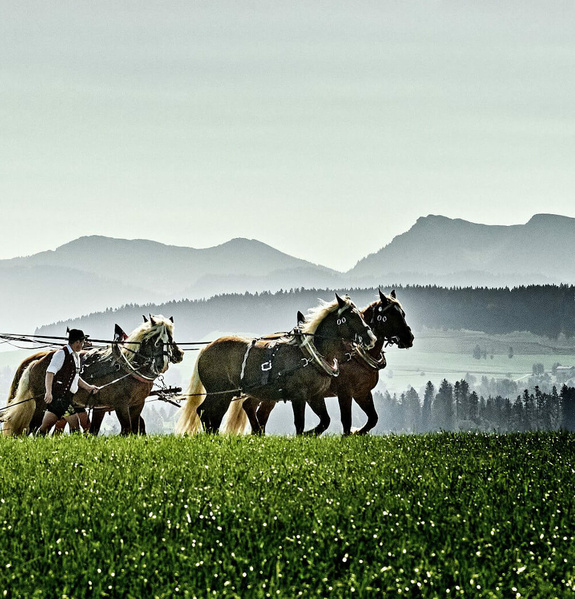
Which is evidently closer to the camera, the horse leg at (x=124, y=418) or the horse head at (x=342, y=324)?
the horse head at (x=342, y=324)

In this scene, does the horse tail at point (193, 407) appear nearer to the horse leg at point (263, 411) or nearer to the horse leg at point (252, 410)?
the horse leg at point (252, 410)

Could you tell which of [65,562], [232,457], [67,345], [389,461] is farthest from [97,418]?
[65,562]

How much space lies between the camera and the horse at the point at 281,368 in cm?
1895

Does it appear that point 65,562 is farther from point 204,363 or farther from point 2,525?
point 204,363

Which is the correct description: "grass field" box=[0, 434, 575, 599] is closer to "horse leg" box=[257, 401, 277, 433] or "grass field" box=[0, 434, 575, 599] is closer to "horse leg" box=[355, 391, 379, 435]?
"horse leg" box=[355, 391, 379, 435]

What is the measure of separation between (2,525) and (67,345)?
24.8 ft

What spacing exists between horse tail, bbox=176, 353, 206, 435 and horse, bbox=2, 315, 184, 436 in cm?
98

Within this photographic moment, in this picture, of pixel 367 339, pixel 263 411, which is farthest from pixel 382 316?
pixel 263 411

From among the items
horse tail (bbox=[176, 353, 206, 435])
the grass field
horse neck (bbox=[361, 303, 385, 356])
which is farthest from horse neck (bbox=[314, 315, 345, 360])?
the grass field

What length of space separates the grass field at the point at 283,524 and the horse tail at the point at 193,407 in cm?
531

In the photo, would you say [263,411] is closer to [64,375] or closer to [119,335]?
[119,335]

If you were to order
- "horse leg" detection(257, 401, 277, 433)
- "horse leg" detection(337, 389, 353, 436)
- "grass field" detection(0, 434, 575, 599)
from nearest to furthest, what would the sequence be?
"grass field" detection(0, 434, 575, 599), "horse leg" detection(337, 389, 353, 436), "horse leg" detection(257, 401, 277, 433)

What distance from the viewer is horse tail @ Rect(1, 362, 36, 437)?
61.5ft

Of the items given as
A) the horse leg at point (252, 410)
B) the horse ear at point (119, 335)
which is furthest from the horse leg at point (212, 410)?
the horse ear at point (119, 335)
